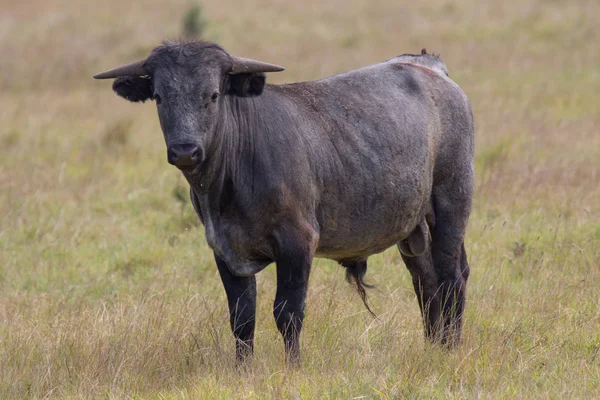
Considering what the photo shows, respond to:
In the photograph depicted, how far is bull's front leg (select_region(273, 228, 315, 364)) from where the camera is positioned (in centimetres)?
578

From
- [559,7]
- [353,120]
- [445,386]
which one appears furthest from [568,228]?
[559,7]

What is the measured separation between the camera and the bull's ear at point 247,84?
585cm

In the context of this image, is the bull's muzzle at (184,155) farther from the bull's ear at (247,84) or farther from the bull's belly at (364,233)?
the bull's belly at (364,233)

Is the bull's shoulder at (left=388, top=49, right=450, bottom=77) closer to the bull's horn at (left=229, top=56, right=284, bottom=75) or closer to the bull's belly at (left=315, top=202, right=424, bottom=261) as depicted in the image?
the bull's belly at (left=315, top=202, right=424, bottom=261)

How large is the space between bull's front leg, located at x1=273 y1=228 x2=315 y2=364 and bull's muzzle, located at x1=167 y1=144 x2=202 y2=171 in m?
0.76

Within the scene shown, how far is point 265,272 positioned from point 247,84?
2786 mm

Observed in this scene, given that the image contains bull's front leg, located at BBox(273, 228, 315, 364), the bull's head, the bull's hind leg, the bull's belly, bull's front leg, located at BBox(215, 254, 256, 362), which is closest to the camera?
the bull's head

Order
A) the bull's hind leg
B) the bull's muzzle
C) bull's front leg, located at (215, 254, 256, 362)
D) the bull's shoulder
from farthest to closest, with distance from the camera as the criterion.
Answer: the bull's shoulder < the bull's hind leg < bull's front leg, located at (215, 254, 256, 362) < the bull's muzzle

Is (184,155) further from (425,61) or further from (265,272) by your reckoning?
(265,272)

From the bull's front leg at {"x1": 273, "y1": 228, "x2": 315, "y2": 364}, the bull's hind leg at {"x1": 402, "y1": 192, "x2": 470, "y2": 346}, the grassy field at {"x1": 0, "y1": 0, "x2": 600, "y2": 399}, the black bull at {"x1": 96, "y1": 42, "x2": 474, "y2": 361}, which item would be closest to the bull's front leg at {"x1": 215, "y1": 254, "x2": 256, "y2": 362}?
the black bull at {"x1": 96, "y1": 42, "x2": 474, "y2": 361}

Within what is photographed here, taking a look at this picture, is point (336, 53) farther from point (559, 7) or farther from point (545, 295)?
point (545, 295)

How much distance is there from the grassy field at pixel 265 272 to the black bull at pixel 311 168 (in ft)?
→ 1.33

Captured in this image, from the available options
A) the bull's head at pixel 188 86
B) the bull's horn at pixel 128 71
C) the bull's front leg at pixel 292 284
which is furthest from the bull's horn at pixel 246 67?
the bull's front leg at pixel 292 284

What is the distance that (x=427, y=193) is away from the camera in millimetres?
6789
